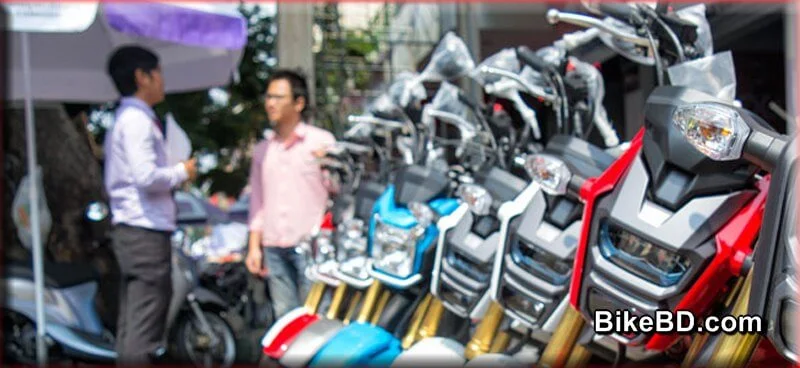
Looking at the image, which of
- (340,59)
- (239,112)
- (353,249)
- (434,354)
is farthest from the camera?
(239,112)

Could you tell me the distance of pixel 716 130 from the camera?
99cm

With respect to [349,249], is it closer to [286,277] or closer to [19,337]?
[286,277]

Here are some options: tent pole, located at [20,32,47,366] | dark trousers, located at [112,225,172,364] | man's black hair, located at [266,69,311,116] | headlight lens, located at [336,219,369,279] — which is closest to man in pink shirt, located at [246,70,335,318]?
man's black hair, located at [266,69,311,116]

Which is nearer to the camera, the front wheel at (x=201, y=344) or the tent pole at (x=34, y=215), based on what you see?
the tent pole at (x=34, y=215)

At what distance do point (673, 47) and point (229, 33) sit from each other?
2.84 m

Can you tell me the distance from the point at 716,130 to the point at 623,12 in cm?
50

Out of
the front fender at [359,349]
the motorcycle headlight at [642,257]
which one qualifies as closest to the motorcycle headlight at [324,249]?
the front fender at [359,349]

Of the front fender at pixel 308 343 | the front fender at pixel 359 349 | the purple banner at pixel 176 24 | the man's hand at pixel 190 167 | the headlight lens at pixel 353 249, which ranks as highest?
the purple banner at pixel 176 24

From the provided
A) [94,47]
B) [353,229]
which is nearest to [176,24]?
[94,47]

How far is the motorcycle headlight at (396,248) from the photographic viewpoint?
2.01m

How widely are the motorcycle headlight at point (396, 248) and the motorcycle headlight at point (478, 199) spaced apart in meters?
0.30

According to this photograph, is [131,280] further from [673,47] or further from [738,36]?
[738,36]

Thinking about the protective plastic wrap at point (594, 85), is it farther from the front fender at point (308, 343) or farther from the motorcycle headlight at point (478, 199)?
the front fender at point (308, 343)

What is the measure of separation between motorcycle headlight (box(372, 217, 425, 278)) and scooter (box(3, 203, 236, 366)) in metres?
1.88
